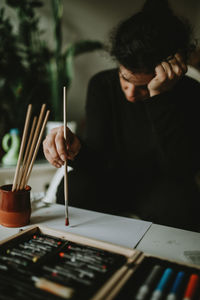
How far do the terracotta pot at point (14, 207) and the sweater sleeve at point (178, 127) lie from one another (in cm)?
52

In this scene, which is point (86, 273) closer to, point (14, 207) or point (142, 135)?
point (14, 207)

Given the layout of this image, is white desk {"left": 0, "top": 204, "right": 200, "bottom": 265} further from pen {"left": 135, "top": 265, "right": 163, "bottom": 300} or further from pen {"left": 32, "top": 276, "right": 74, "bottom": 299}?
pen {"left": 32, "top": 276, "right": 74, "bottom": 299}

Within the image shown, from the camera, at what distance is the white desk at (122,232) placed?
2.04ft

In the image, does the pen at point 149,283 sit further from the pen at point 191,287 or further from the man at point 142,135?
the man at point 142,135

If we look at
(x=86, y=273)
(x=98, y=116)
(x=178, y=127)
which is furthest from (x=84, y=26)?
(x=86, y=273)

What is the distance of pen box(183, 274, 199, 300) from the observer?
0.41 m

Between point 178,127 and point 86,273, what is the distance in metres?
0.70

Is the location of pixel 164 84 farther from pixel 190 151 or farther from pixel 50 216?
pixel 50 216

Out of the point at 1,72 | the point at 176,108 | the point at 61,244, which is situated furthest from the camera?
the point at 1,72

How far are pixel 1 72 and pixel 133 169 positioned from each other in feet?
3.27

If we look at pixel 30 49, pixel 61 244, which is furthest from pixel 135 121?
pixel 30 49

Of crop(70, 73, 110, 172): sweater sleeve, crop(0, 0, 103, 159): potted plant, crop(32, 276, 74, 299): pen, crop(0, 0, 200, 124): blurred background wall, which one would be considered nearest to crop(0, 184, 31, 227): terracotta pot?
crop(32, 276, 74, 299): pen

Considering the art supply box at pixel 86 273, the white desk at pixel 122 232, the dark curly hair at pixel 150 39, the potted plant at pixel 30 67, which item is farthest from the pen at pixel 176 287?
the potted plant at pixel 30 67

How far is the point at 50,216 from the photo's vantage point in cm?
80
